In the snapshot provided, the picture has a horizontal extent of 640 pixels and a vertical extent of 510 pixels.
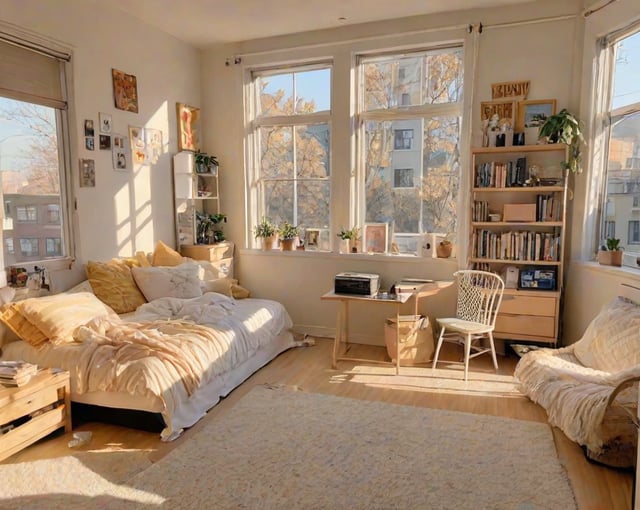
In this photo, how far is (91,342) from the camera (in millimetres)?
2846

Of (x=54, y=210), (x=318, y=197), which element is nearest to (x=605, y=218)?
(x=318, y=197)

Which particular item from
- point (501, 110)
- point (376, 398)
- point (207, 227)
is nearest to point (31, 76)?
point (207, 227)

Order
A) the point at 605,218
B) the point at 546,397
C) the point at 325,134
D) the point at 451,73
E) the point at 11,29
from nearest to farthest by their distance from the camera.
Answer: the point at 546,397, the point at 11,29, the point at 605,218, the point at 451,73, the point at 325,134

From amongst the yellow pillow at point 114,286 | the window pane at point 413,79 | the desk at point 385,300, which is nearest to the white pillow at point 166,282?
the yellow pillow at point 114,286

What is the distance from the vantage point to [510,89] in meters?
3.89

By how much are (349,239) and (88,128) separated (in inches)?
94.5

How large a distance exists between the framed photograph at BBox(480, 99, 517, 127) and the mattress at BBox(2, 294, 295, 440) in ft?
8.07

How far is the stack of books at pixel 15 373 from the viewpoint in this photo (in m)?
2.44

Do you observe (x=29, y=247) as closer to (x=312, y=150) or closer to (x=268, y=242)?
(x=268, y=242)

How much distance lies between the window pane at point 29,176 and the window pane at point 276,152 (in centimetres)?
197

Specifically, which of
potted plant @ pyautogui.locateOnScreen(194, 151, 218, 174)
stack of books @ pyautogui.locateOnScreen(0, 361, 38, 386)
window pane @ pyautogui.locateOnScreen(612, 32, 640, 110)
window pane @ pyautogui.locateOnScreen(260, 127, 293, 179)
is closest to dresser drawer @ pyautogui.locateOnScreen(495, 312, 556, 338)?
window pane @ pyautogui.locateOnScreen(612, 32, 640, 110)

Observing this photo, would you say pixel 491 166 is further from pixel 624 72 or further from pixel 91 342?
pixel 91 342

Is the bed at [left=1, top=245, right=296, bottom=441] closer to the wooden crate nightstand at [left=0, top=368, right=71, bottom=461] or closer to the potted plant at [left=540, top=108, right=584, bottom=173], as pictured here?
the wooden crate nightstand at [left=0, top=368, right=71, bottom=461]

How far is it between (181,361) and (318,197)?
2.37 m
